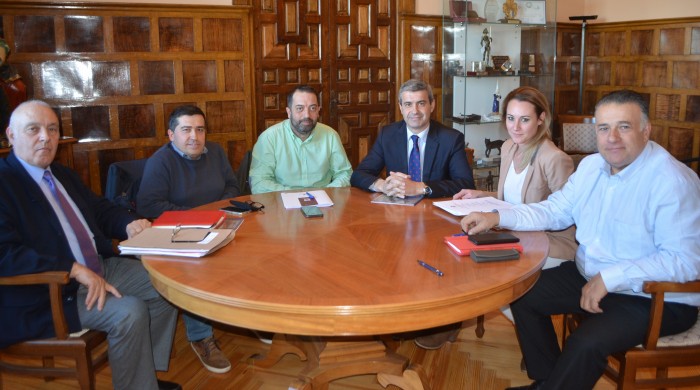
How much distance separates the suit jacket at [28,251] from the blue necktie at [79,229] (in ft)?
0.25

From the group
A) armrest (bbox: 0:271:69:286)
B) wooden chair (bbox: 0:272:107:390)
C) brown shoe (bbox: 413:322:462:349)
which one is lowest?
brown shoe (bbox: 413:322:462:349)

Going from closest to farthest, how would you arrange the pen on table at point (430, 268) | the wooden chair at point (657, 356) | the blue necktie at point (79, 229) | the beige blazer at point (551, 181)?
the pen on table at point (430, 268)
the wooden chair at point (657, 356)
the blue necktie at point (79, 229)
the beige blazer at point (551, 181)

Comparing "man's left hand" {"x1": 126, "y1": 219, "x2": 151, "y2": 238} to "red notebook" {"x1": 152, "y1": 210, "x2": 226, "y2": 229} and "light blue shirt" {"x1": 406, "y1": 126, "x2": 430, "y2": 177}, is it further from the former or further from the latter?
"light blue shirt" {"x1": 406, "y1": 126, "x2": 430, "y2": 177}

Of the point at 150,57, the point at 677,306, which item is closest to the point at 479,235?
the point at 677,306

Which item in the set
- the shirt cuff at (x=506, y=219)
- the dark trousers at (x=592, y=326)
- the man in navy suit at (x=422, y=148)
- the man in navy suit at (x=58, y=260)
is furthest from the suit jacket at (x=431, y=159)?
the man in navy suit at (x=58, y=260)

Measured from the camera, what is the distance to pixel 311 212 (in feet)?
8.05

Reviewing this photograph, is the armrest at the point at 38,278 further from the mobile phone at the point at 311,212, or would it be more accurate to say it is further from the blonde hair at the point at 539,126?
the blonde hair at the point at 539,126

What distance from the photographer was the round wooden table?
5.13ft

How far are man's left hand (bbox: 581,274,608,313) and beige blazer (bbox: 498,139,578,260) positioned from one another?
510 millimetres

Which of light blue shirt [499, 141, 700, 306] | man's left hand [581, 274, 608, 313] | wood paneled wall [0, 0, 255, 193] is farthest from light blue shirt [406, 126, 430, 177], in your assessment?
wood paneled wall [0, 0, 255, 193]

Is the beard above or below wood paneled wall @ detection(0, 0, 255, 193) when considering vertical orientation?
below

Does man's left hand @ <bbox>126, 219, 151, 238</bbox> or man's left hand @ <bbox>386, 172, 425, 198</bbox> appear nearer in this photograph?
man's left hand @ <bbox>126, 219, 151, 238</bbox>

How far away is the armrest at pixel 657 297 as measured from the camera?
1795mm

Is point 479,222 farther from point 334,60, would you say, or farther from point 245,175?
point 334,60
